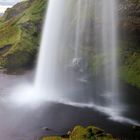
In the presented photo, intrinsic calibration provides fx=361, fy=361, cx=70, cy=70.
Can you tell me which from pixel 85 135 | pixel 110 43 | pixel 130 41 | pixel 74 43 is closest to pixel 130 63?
pixel 130 41

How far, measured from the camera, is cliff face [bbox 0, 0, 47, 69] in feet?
200

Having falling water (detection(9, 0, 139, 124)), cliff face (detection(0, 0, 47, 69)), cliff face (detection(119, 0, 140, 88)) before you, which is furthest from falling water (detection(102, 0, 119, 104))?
cliff face (detection(0, 0, 47, 69))

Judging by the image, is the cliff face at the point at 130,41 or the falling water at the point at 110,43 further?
the falling water at the point at 110,43

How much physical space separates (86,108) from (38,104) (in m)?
5.43

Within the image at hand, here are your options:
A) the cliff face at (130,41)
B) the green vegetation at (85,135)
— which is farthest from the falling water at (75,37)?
the green vegetation at (85,135)

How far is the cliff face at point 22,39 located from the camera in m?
61.1

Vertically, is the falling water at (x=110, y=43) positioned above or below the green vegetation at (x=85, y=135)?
above

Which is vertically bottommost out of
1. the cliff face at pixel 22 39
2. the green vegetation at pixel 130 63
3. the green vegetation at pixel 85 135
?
the green vegetation at pixel 85 135

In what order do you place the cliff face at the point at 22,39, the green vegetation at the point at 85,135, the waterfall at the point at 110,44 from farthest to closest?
1. the cliff face at the point at 22,39
2. the waterfall at the point at 110,44
3. the green vegetation at the point at 85,135

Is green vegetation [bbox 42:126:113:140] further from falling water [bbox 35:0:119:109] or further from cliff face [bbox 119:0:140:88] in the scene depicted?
cliff face [bbox 119:0:140:88]

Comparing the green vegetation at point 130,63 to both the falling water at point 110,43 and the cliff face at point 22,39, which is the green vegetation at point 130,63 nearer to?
the falling water at point 110,43

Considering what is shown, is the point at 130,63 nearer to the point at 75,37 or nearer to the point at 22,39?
the point at 75,37

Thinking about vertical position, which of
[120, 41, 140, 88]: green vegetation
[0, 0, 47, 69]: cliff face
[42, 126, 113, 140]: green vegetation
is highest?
[0, 0, 47, 69]: cliff face

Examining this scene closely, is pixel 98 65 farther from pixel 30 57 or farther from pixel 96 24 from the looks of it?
pixel 30 57
